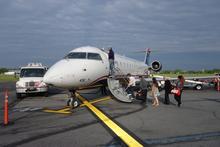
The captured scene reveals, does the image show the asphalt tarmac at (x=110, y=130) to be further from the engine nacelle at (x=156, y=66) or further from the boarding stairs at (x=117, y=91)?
the engine nacelle at (x=156, y=66)

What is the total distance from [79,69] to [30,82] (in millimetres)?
7807

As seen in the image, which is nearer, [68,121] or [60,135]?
[60,135]

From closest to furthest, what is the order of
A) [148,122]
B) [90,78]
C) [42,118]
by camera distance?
1. [148,122]
2. [42,118]
3. [90,78]

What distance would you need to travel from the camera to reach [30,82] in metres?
21.0

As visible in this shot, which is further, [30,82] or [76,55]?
[30,82]

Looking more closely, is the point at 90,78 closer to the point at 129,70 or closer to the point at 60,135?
the point at 60,135

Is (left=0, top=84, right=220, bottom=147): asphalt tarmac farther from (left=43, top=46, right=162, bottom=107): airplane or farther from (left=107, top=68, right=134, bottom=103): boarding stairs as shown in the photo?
(left=107, top=68, right=134, bottom=103): boarding stairs

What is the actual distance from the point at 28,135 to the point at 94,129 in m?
2.07

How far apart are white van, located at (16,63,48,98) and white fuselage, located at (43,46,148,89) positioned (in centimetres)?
560

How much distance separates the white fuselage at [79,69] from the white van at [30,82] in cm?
560

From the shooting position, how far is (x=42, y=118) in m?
11.4

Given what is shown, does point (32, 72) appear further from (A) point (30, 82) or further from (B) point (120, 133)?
(B) point (120, 133)

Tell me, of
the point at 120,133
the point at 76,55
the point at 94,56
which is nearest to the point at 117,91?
the point at 94,56

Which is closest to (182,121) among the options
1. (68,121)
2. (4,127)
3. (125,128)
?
(125,128)
